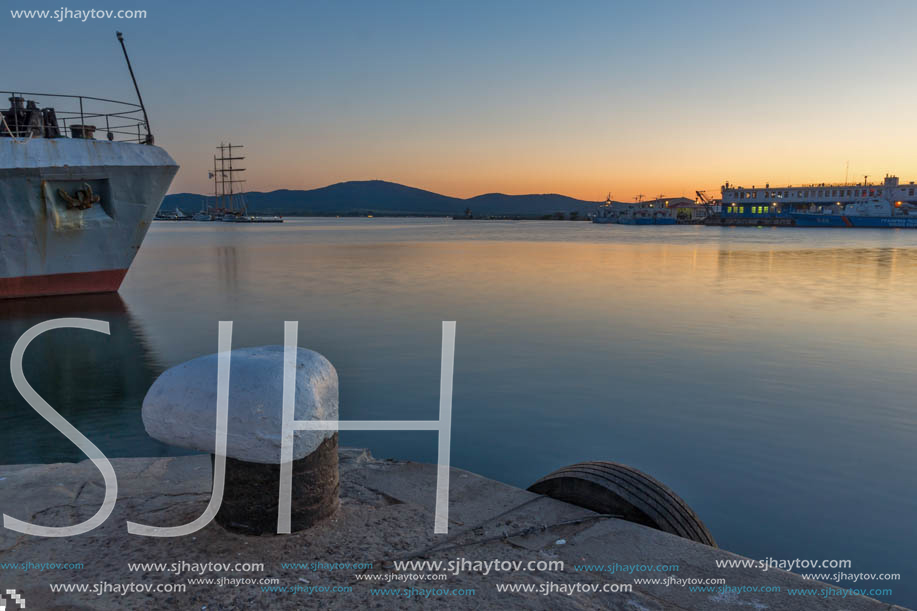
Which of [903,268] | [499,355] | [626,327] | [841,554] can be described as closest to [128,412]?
[499,355]

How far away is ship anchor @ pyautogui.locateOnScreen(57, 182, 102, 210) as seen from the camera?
50.0 ft

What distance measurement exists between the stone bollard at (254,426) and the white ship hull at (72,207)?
14.8 metres

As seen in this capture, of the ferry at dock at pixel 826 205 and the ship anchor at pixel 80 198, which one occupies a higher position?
the ferry at dock at pixel 826 205

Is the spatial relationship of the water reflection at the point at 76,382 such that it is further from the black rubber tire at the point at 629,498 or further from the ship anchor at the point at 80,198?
the black rubber tire at the point at 629,498

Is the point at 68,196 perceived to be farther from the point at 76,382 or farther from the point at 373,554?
the point at 373,554

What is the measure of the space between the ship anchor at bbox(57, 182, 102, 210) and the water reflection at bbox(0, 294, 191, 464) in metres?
3.14

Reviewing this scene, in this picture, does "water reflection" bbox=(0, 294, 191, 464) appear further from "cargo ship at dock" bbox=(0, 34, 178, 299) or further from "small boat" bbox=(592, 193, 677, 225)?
"small boat" bbox=(592, 193, 677, 225)

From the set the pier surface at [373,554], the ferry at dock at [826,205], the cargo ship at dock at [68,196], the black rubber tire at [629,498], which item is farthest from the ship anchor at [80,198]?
the ferry at dock at [826,205]

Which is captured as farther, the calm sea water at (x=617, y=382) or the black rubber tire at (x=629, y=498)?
the calm sea water at (x=617, y=382)

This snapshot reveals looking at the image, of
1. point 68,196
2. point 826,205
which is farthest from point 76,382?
point 826,205

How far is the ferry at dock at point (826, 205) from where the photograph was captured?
96938 mm

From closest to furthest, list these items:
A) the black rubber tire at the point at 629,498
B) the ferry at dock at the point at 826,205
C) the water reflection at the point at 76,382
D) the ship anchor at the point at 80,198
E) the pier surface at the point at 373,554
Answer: the pier surface at the point at 373,554 → the black rubber tire at the point at 629,498 → the water reflection at the point at 76,382 → the ship anchor at the point at 80,198 → the ferry at dock at the point at 826,205

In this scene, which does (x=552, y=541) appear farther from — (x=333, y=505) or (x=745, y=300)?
(x=745, y=300)

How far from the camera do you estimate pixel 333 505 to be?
12.8ft
